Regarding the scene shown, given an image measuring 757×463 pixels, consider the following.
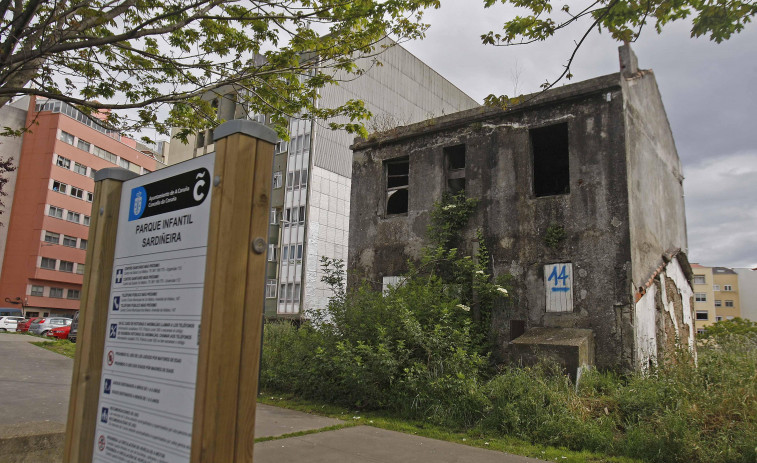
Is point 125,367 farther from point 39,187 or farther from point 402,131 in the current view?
point 39,187

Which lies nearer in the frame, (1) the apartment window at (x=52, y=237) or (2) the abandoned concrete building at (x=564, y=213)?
(2) the abandoned concrete building at (x=564, y=213)

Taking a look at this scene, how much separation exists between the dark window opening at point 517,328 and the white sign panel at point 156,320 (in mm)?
9309

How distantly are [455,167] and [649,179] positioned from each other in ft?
15.4

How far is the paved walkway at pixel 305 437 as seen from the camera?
6336mm

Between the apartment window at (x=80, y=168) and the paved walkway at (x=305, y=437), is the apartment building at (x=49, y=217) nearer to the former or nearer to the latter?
the apartment window at (x=80, y=168)

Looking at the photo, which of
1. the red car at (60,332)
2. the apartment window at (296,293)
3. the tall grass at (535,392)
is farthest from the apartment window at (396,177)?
the red car at (60,332)

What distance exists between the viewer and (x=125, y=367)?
123 inches

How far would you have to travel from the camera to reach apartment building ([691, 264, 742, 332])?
259ft

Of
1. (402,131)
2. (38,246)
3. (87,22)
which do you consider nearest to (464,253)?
(402,131)

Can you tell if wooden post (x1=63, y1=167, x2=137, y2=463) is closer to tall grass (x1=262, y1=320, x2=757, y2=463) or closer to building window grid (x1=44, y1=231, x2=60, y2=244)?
tall grass (x1=262, y1=320, x2=757, y2=463)

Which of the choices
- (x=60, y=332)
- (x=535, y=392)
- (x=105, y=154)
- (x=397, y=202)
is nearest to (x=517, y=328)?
(x=535, y=392)

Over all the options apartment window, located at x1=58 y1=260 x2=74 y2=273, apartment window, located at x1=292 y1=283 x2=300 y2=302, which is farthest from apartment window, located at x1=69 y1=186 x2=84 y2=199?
Answer: apartment window, located at x1=292 y1=283 x2=300 y2=302

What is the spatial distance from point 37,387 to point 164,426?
9.95 metres

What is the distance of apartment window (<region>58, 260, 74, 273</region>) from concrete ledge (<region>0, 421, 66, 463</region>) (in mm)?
49936
